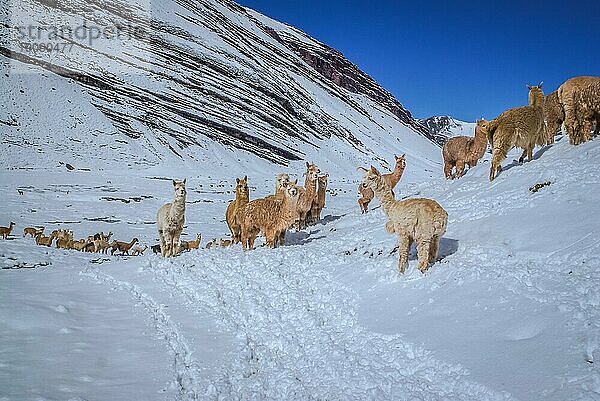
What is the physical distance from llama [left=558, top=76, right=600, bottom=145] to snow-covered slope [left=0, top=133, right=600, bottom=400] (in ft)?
1.12

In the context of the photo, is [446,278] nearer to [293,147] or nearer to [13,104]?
[13,104]

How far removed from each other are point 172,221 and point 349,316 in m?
7.04

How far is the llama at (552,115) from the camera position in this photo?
12674mm

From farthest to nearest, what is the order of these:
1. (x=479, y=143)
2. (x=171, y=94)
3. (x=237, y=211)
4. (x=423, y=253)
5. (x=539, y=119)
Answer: (x=171, y=94) < (x=479, y=143) < (x=237, y=211) < (x=539, y=119) < (x=423, y=253)

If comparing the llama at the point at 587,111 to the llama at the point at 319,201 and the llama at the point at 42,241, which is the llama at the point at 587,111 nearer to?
the llama at the point at 319,201

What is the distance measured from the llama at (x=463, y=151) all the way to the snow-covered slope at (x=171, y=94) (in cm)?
3221

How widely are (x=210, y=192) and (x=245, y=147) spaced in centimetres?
2725

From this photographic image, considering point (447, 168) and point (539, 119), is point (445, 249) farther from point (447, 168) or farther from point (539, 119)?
point (447, 168)

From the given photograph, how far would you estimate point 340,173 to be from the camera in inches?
2539

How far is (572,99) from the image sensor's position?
34.5 feet

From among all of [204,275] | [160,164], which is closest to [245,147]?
[160,164]

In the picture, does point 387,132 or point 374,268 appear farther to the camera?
point 387,132

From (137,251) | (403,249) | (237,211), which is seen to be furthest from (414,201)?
(137,251)

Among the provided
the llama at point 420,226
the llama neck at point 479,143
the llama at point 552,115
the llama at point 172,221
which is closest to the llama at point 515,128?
the llama at point 552,115
